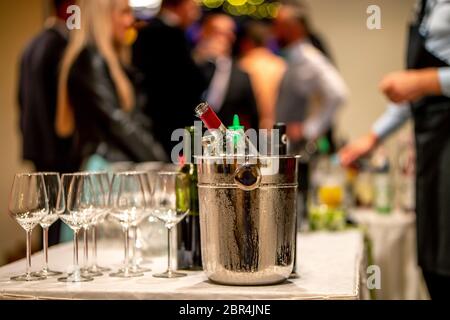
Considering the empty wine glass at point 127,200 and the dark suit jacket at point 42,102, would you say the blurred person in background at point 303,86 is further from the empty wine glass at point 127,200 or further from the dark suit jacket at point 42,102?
the empty wine glass at point 127,200

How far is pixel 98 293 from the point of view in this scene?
1.31 metres

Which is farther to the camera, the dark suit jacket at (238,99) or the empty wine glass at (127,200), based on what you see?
the dark suit jacket at (238,99)

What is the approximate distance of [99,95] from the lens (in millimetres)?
3344

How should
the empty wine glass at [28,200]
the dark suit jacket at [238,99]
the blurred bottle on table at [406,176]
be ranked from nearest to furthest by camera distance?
the empty wine glass at [28,200] < the blurred bottle on table at [406,176] < the dark suit jacket at [238,99]

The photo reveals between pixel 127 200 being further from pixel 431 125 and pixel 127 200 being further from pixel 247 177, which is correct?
pixel 431 125

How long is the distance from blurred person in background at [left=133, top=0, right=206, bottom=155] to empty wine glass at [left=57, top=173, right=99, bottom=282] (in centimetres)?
277

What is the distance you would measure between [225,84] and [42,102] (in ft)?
5.74

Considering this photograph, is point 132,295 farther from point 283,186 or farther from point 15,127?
point 15,127

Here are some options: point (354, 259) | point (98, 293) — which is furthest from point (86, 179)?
point (354, 259)

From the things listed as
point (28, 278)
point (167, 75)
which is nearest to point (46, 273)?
point (28, 278)

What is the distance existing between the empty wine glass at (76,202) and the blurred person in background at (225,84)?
3393 millimetres

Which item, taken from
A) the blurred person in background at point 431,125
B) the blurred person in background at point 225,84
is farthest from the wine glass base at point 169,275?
the blurred person in background at point 225,84

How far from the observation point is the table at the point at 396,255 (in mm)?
3043

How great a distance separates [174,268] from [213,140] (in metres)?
0.35
